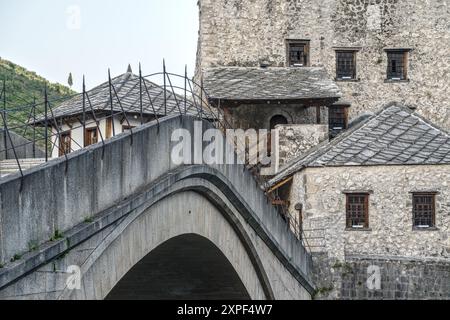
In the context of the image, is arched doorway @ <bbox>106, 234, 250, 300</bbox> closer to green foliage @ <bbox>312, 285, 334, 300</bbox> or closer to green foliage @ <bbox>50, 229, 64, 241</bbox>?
green foliage @ <bbox>312, 285, 334, 300</bbox>

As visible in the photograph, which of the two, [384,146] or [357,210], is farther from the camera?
[384,146]

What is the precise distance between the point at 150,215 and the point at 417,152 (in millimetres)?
16273

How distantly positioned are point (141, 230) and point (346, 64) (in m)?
22.3

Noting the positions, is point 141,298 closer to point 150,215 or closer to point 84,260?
point 150,215

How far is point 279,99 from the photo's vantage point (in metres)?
30.5

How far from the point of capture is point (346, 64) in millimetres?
34812

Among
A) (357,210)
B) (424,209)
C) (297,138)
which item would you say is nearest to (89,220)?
(357,210)

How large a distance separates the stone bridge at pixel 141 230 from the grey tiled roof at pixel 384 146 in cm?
457

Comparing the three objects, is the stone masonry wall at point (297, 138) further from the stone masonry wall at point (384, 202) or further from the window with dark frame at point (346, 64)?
the window with dark frame at point (346, 64)

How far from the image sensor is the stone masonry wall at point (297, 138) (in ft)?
101

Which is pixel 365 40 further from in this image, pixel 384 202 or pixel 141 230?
pixel 141 230

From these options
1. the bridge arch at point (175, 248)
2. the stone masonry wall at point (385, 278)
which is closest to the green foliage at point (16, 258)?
the bridge arch at point (175, 248)

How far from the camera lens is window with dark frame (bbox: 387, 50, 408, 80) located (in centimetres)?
3475

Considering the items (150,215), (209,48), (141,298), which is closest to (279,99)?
(209,48)
